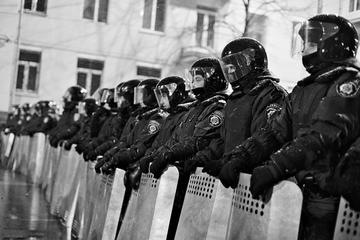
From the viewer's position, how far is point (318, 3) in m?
5.68

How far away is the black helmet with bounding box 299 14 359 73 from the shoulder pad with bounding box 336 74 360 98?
0.29m

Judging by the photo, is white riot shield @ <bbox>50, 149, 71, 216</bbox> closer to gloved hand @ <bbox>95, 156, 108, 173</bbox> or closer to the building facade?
gloved hand @ <bbox>95, 156, 108, 173</bbox>

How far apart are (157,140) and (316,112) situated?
8.31ft

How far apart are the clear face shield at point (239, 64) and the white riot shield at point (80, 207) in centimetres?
277

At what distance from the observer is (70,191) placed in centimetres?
706

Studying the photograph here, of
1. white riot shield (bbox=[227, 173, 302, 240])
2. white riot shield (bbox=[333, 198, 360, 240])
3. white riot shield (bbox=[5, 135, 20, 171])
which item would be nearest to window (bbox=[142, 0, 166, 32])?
white riot shield (bbox=[5, 135, 20, 171])

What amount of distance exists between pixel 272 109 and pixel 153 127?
73.7 inches

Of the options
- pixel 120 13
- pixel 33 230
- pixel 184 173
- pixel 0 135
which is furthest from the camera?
pixel 0 135

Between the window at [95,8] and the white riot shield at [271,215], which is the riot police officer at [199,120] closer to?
the white riot shield at [271,215]

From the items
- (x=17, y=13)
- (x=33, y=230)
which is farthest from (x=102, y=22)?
(x=33, y=230)

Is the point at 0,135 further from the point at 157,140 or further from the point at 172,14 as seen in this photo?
the point at 157,140

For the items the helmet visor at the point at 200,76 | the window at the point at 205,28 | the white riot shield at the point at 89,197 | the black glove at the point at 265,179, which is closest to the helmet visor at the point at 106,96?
the white riot shield at the point at 89,197

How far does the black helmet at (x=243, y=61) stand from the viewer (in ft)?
13.1

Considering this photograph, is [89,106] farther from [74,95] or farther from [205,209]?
[205,209]
